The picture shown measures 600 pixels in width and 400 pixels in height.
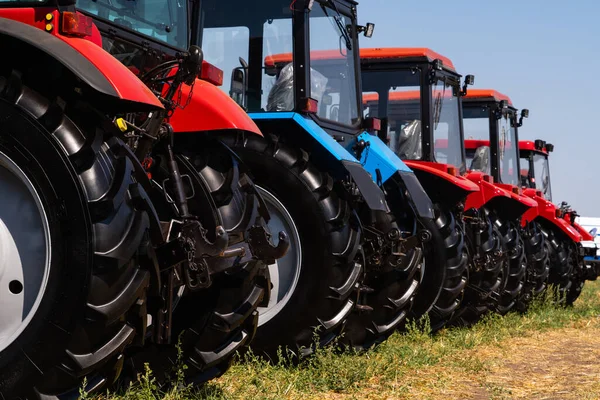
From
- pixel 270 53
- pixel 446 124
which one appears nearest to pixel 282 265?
pixel 270 53

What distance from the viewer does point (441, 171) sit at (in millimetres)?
8992

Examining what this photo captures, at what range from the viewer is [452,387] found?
19.2ft

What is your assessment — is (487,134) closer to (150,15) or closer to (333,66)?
(333,66)

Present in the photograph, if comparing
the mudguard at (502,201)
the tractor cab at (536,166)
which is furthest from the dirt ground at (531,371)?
the tractor cab at (536,166)

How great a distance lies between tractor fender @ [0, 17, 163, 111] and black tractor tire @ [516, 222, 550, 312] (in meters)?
8.34

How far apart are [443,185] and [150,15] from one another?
461cm

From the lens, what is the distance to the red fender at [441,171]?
28.5 feet

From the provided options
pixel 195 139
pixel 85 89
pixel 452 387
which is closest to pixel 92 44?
pixel 85 89

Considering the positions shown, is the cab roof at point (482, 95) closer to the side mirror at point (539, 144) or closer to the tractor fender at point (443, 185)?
the side mirror at point (539, 144)

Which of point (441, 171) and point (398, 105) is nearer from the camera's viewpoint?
point (441, 171)

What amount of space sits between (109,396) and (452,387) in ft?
7.74

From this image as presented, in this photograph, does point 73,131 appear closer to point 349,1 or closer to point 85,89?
point 85,89

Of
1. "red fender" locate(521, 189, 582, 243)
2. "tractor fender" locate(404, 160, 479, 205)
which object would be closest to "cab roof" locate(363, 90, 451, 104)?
"tractor fender" locate(404, 160, 479, 205)

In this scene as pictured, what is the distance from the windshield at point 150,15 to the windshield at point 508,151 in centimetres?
826
